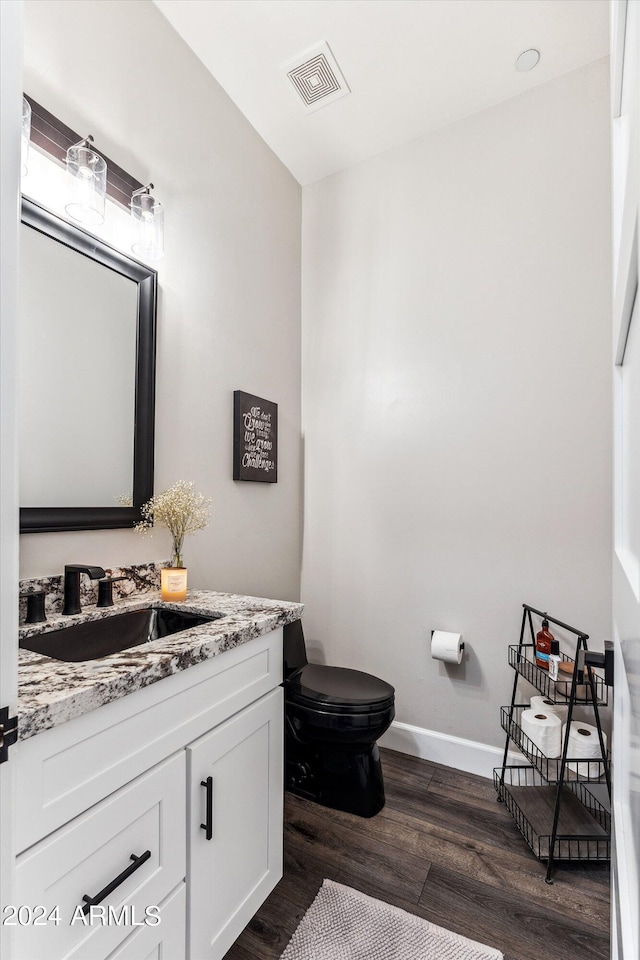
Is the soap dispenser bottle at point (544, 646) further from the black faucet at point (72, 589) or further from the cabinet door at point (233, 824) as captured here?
the black faucet at point (72, 589)

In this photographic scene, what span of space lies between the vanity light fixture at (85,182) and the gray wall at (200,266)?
4.9 inches

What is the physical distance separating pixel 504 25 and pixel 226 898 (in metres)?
2.93

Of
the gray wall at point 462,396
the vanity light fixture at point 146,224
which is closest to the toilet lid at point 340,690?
the gray wall at point 462,396

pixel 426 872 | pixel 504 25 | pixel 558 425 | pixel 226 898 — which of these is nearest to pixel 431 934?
pixel 426 872

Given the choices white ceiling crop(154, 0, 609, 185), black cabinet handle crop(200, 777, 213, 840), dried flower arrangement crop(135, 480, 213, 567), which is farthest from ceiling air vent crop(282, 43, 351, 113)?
black cabinet handle crop(200, 777, 213, 840)

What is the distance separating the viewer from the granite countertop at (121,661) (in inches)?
28.7

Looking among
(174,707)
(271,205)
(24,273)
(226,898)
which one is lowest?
(226,898)

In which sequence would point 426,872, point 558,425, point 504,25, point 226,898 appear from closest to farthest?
point 226,898 < point 426,872 < point 504,25 < point 558,425

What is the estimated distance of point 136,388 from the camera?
1560 mm

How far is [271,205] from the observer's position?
91.8 inches

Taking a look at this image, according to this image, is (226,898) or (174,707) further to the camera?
(226,898)

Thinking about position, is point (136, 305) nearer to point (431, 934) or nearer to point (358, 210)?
point (358, 210)

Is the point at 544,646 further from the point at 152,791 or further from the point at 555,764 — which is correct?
the point at 152,791

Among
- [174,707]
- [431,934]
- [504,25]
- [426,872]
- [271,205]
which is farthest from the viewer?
[271,205]
